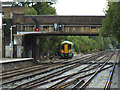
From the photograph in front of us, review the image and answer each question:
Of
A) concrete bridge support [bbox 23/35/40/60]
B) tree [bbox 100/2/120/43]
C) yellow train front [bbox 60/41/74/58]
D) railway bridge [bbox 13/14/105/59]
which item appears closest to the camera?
tree [bbox 100/2/120/43]

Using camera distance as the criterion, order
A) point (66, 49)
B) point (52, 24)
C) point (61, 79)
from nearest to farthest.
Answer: point (61, 79), point (52, 24), point (66, 49)

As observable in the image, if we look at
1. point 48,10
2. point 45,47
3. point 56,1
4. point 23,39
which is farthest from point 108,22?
point 56,1

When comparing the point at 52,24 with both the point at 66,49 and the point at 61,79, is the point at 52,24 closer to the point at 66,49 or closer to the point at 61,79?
→ the point at 66,49

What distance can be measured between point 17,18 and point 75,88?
27334 mm

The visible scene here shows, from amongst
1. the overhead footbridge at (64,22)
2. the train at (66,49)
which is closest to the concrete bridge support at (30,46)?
the overhead footbridge at (64,22)

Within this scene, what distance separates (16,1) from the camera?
52750 mm

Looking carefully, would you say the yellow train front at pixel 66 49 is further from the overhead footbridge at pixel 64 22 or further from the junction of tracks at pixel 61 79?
the junction of tracks at pixel 61 79

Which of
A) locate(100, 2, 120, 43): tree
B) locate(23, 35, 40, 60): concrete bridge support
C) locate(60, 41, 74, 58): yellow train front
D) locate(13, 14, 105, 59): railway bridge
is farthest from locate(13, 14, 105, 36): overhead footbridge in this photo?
locate(100, 2, 120, 43): tree

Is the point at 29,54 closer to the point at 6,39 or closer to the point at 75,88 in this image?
the point at 6,39

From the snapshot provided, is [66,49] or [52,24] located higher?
Answer: [52,24]

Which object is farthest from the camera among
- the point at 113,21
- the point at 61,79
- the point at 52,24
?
the point at 52,24

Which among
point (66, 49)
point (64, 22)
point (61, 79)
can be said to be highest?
point (64, 22)

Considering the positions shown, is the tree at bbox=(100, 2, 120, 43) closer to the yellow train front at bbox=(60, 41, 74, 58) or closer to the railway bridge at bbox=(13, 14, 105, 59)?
the railway bridge at bbox=(13, 14, 105, 59)

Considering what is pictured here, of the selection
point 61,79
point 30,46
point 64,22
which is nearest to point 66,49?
point 64,22
